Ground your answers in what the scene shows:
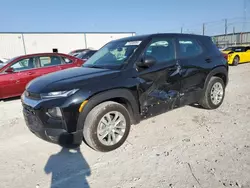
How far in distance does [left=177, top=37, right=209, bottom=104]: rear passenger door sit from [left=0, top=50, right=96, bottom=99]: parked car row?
4409 millimetres

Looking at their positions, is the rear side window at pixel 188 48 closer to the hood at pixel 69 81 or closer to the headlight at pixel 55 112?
the hood at pixel 69 81

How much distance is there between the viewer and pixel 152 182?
2441 millimetres

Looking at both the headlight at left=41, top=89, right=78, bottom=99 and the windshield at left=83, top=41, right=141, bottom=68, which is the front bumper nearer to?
the headlight at left=41, top=89, right=78, bottom=99

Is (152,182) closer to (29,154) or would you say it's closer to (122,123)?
(122,123)

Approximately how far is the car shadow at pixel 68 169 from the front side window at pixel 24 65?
13.9ft

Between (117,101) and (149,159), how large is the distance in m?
1.04

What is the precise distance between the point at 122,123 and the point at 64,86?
1.07 metres

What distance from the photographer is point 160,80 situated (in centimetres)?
363

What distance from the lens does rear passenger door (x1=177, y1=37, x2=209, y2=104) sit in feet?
13.2

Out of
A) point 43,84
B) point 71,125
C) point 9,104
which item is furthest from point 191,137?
point 9,104

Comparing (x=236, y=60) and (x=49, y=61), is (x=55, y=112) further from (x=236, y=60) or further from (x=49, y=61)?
(x=236, y=60)

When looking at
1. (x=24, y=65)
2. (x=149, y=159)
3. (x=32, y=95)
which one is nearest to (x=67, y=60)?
(x=24, y=65)

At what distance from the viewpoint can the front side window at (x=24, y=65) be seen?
21.2ft

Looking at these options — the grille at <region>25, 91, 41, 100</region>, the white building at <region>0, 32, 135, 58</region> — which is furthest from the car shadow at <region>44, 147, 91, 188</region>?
the white building at <region>0, 32, 135, 58</region>
